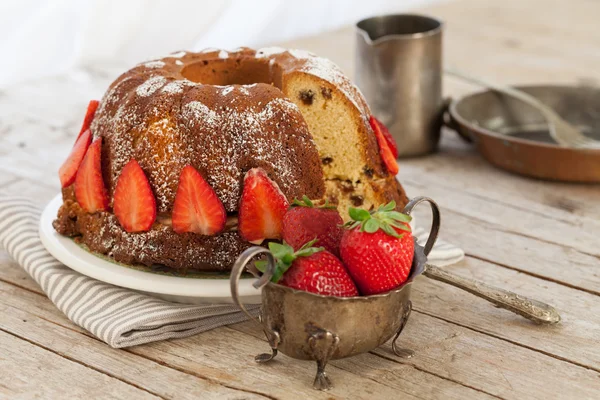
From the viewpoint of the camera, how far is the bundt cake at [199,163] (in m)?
1.41

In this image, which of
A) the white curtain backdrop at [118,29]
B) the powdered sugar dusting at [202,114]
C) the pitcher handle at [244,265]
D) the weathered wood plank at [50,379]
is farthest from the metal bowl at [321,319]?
the white curtain backdrop at [118,29]

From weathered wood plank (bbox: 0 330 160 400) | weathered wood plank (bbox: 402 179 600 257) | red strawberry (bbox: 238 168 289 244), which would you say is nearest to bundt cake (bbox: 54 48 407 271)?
red strawberry (bbox: 238 168 289 244)

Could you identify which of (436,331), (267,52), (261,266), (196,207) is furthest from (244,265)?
(267,52)

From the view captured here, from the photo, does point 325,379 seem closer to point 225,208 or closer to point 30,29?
point 225,208

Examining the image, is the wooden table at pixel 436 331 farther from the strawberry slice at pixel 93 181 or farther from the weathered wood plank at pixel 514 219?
the strawberry slice at pixel 93 181

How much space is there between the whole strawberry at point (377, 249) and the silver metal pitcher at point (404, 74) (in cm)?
99

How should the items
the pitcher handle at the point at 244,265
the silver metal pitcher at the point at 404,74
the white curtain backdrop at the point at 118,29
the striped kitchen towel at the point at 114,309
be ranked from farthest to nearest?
the white curtain backdrop at the point at 118,29 < the silver metal pitcher at the point at 404,74 < the striped kitchen towel at the point at 114,309 < the pitcher handle at the point at 244,265

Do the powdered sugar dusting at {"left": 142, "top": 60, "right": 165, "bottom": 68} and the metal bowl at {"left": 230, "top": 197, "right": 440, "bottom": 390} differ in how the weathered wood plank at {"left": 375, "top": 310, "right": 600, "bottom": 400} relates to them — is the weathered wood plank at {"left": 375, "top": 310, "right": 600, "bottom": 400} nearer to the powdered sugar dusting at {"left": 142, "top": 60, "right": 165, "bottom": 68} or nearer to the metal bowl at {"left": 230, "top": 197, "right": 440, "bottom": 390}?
the metal bowl at {"left": 230, "top": 197, "right": 440, "bottom": 390}

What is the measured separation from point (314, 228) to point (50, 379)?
438 mm

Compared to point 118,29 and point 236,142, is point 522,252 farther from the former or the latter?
point 118,29

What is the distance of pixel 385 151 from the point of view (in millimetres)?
1578

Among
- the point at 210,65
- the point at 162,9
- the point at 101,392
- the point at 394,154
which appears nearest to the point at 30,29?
the point at 162,9

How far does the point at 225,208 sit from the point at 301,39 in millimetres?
1989

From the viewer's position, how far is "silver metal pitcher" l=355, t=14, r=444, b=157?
6.97ft
